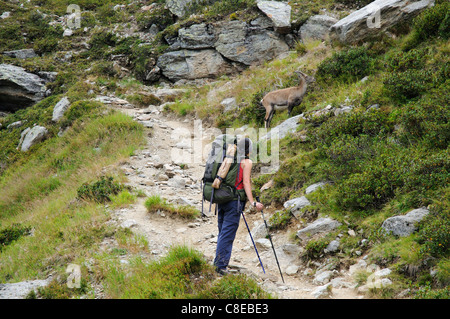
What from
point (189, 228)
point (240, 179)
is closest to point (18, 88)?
point (189, 228)

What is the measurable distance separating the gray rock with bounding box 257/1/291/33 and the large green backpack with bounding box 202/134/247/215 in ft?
53.7

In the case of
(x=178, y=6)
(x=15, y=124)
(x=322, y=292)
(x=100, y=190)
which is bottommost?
(x=15, y=124)

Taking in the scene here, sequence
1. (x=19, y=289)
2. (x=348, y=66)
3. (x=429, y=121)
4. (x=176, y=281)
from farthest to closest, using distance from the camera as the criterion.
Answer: (x=348, y=66) → (x=429, y=121) → (x=19, y=289) → (x=176, y=281)

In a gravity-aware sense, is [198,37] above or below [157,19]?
below

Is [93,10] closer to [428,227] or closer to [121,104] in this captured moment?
[121,104]

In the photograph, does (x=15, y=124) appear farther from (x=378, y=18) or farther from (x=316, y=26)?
(x=378, y=18)

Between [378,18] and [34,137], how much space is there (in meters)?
16.7

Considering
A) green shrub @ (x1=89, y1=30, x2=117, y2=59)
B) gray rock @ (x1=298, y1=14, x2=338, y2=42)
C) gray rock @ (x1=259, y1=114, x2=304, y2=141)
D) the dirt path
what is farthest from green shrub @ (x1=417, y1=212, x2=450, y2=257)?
green shrub @ (x1=89, y1=30, x2=117, y2=59)

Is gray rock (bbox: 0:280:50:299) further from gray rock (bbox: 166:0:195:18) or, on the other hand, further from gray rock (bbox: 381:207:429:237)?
gray rock (bbox: 166:0:195:18)

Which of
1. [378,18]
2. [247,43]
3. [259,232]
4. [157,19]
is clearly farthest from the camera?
[157,19]

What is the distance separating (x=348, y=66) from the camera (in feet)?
36.4

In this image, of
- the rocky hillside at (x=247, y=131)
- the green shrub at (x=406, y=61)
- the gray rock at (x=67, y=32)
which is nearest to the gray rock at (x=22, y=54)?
the rocky hillside at (x=247, y=131)

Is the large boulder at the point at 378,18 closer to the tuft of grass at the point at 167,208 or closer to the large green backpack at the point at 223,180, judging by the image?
the tuft of grass at the point at 167,208
